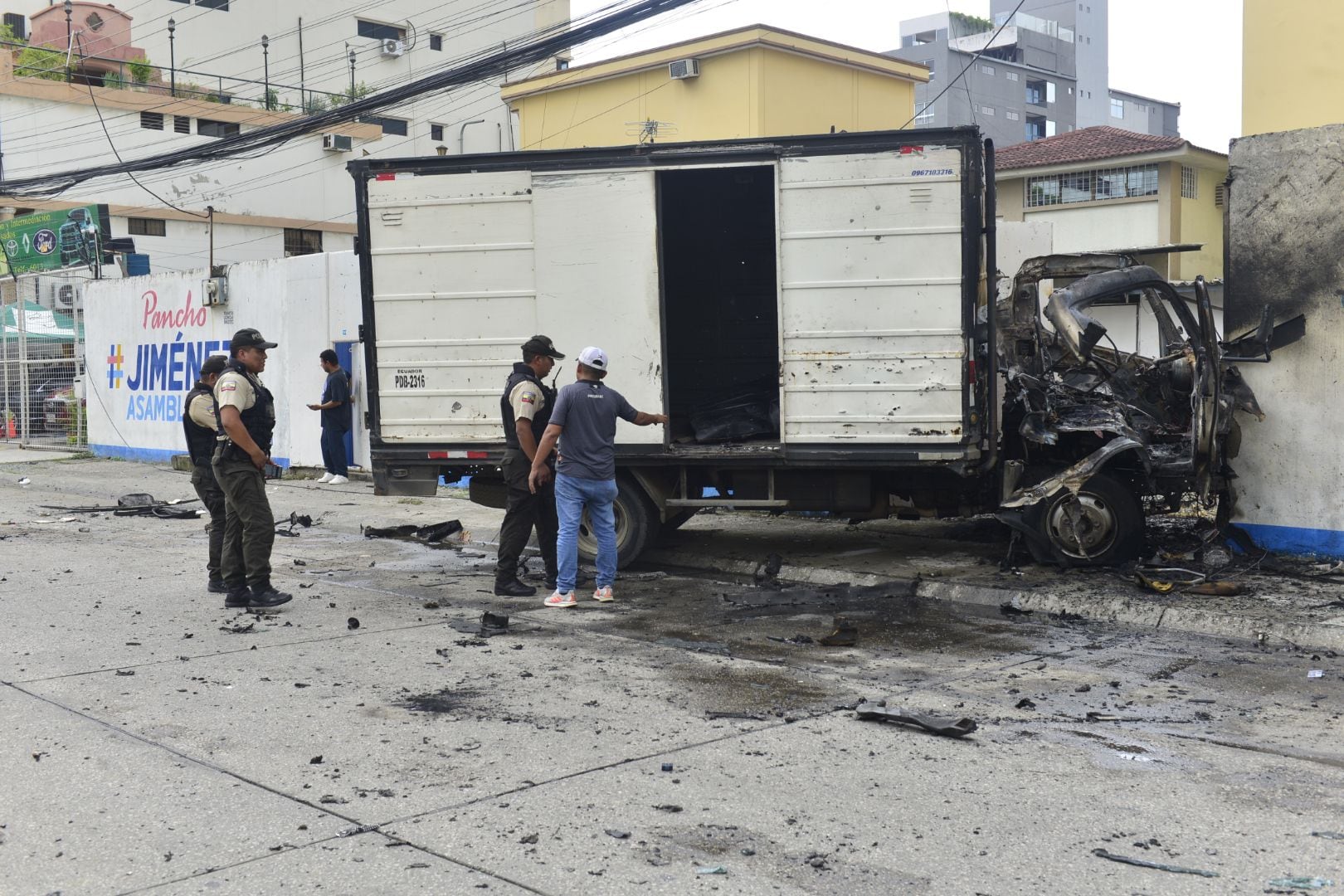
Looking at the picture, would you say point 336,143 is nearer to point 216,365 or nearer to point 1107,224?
point 1107,224

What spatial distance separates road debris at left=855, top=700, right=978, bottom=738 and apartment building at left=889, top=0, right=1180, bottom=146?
2178 inches

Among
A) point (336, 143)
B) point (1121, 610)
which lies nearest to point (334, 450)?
point (1121, 610)

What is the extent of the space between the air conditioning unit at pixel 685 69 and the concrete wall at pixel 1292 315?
19.9 meters

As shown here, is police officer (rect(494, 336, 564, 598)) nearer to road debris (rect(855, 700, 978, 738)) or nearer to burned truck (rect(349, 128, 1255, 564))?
burned truck (rect(349, 128, 1255, 564))

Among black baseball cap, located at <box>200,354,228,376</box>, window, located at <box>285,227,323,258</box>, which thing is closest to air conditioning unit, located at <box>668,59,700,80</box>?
window, located at <box>285,227,323,258</box>

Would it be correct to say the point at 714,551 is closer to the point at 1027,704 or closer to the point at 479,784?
the point at 1027,704

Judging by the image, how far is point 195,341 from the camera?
1978 centimetres

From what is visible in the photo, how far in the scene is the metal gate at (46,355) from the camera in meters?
23.2

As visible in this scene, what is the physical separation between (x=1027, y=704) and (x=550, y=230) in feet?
17.8

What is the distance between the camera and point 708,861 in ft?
13.3

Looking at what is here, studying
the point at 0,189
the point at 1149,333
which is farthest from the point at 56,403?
the point at 1149,333

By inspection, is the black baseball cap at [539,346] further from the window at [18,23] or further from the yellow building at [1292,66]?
the window at [18,23]

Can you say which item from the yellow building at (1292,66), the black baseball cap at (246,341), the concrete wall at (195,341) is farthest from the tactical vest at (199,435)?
the yellow building at (1292,66)

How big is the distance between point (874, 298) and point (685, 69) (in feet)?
67.6
